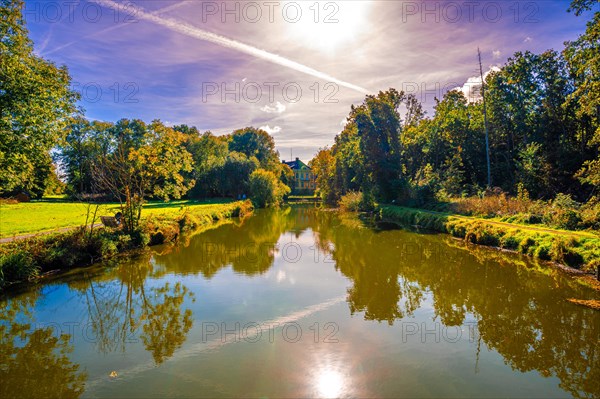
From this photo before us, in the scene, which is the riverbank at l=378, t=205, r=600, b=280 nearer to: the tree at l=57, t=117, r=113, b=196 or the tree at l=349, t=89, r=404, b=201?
the tree at l=349, t=89, r=404, b=201

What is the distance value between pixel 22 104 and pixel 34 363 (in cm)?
1102

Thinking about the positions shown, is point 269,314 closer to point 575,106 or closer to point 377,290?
point 377,290

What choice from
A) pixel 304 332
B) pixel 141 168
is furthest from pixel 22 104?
pixel 304 332

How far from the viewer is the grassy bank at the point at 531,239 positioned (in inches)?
445

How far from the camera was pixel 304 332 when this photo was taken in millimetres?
7480

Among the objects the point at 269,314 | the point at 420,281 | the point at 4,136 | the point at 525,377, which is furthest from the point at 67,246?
the point at 525,377

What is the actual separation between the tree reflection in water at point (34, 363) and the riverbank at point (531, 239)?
1386 centimetres

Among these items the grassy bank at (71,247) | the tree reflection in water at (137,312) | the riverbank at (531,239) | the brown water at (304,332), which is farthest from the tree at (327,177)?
the tree reflection in water at (137,312)

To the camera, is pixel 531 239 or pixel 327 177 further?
pixel 327 177

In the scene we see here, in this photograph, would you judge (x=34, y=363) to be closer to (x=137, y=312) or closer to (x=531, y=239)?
(x=137, y=312)

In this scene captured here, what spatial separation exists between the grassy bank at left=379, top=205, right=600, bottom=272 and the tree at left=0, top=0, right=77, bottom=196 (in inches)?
777

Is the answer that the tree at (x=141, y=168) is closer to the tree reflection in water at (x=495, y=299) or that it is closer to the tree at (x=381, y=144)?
the tree reflection in water at (x=495, y=299)

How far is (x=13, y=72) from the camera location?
41.9 ft

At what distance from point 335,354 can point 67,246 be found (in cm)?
1105
